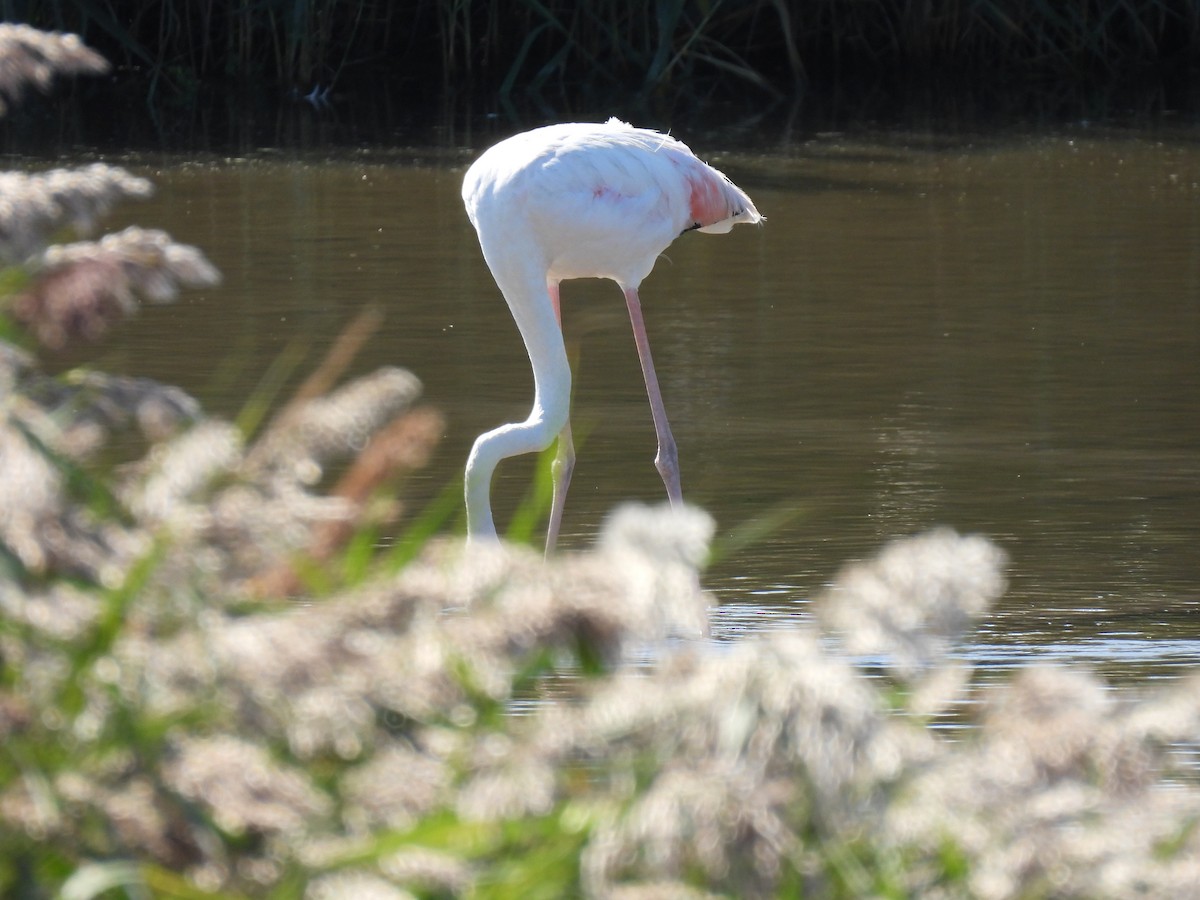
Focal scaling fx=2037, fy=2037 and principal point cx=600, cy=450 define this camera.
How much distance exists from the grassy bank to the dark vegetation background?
22 mm

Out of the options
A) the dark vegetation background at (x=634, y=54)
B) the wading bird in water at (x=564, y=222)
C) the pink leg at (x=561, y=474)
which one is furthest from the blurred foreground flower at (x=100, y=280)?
the dark vegetation background at (x=634, y=54)

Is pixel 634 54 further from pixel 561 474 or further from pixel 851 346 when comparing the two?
pixel 561 474

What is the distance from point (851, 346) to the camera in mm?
8469

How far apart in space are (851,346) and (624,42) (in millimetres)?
8289

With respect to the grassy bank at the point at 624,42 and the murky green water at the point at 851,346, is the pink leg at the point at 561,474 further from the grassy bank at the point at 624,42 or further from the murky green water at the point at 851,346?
the grassy bank at the point at 624,42

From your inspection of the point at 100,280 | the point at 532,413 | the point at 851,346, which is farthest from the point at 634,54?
the point at 100,280

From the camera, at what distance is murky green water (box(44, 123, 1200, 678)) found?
5840 millimetres

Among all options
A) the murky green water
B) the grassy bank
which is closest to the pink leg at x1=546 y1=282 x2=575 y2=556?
the murky green water

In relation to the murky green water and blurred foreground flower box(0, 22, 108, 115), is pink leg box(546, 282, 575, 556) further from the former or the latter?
blurred foreground flower box(0, 22, 108, 115)

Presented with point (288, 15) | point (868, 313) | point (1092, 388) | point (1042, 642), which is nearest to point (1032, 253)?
point (868, 313)

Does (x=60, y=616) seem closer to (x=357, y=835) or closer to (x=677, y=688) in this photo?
(x=357, y=835)

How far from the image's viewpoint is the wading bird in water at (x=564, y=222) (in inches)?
224

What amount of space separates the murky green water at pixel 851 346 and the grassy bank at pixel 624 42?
123 inches

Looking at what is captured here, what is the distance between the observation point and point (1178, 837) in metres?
2.28
